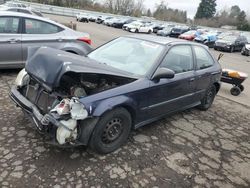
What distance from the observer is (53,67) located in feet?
10.3

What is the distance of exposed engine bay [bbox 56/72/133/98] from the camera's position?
11.2 ft

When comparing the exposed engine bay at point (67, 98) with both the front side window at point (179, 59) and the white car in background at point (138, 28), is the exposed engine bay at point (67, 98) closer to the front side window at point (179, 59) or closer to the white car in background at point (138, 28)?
the front side window at point (179, 59)

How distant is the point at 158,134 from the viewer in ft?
14.5

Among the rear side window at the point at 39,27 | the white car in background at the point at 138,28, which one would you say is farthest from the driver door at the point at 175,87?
the white car in background at the point at 138,28

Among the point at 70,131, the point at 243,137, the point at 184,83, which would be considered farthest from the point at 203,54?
the point at 70,131

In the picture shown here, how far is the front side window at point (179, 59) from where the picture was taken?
4.33 meters

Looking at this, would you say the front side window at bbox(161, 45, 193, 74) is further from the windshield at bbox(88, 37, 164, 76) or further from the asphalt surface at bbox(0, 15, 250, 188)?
the asphalt surface at bbox(0, 15, 250, 188)

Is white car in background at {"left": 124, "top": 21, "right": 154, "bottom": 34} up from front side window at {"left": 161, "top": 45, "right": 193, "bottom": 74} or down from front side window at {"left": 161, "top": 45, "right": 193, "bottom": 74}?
down

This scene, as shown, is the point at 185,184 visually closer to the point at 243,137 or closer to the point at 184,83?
the point at 184,83

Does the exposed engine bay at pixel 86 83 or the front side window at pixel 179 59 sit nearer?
the exposed engine bay at pixel 86 83

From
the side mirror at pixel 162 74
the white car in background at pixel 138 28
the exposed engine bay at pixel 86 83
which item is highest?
the side mirror at pixel 162 74

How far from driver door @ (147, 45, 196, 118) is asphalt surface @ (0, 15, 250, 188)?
0.46 m

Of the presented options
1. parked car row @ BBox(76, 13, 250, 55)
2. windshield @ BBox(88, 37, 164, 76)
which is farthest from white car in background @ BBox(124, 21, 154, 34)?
windshield @ BBox(88, 37, 164, 76)

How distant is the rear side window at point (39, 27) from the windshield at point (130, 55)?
2395 millimetres
